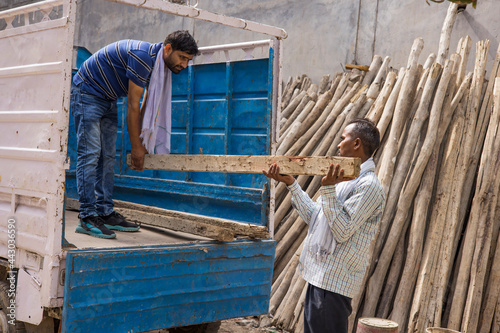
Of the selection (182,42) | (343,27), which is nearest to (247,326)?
(182,42)

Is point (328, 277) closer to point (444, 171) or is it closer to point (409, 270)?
point (409, 270)

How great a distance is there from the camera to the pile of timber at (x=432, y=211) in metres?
4.33

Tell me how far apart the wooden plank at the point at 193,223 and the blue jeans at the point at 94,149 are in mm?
259

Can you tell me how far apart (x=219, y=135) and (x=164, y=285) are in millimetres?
1392

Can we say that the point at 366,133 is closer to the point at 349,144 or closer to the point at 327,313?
the point at 349,144

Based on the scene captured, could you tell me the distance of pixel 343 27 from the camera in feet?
25.5

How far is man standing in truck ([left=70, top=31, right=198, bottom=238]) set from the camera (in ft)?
12.1

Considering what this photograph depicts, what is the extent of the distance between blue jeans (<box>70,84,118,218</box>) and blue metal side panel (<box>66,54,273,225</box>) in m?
0.54

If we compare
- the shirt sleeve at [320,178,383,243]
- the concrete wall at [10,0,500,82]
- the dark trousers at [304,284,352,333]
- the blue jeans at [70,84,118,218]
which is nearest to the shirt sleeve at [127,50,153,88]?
the blue jeans at [70,84,118,218]

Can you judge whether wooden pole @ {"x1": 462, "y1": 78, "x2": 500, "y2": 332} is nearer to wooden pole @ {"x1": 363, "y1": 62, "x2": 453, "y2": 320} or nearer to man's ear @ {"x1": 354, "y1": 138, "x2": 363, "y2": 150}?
wooden pole @ {"x1": 363, "y1": 62, "x2": 453, "y2": 320}

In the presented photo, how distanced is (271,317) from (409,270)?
4.70 ft

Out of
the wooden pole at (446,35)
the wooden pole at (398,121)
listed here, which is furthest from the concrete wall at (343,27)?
the wooden pole at (398,121)

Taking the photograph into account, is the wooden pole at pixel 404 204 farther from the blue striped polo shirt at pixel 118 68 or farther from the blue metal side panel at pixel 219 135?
the blue striped polo shirt at pixel 118 68

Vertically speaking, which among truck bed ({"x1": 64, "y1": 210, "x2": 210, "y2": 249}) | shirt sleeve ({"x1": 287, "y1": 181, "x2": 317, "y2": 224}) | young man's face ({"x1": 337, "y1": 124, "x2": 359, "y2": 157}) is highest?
young man's face ({"x1": 337, "y1": 124, "x2": 359, "y2": 157})
